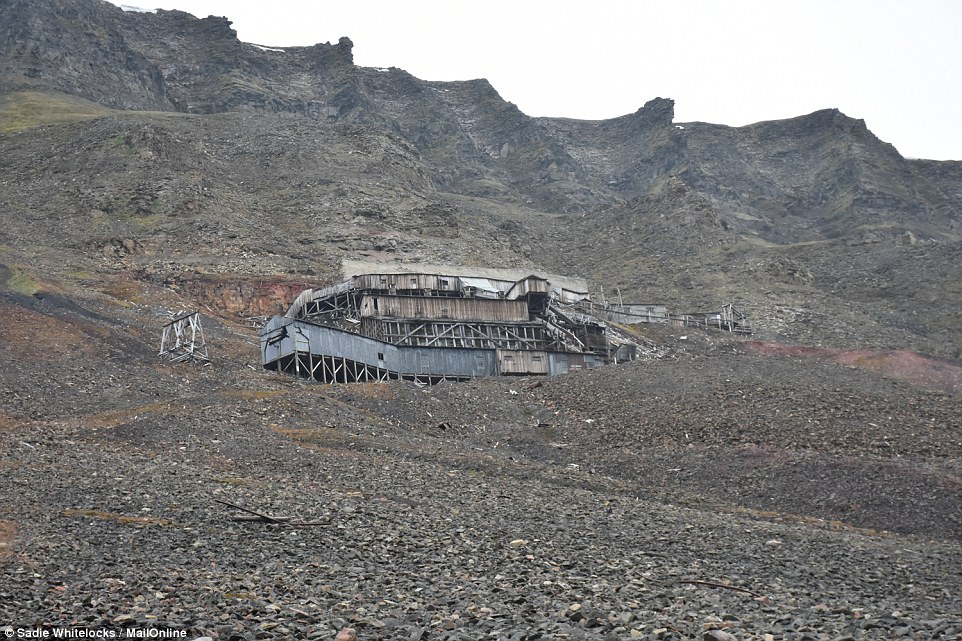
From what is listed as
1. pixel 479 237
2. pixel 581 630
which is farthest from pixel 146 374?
pixel 479 237

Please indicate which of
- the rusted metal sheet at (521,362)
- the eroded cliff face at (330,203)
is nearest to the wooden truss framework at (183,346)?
the eroded cliff face at (330,203)

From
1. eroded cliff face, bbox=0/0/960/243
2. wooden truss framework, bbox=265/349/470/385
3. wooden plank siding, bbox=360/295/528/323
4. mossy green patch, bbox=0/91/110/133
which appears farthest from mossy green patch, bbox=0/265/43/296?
eroded cliff face, bbox=0/0/960/243

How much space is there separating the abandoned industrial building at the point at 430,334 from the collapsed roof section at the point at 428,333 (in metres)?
0.07

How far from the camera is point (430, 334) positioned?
67.1 meters

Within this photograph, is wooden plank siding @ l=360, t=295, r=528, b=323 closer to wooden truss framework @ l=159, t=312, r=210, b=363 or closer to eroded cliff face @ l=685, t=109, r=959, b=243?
wooden truss framework @ l=159, t=312, r=210, b=363

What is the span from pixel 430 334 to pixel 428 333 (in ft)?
0.64

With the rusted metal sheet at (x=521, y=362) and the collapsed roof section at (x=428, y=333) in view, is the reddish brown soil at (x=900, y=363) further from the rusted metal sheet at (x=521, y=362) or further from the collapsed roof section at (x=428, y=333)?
the rusted metal sheet at (x=521, y=362)

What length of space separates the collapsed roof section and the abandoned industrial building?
2.6 inches

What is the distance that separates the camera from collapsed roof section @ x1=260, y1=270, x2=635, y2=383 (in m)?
58.9

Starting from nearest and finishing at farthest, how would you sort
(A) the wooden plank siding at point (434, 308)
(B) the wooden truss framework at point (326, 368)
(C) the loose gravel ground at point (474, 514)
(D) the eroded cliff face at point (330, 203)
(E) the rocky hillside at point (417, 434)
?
(C) the loose gravel ground at point (474, 514) < (E) the rocky hillside at point (417, 434) < (B) the wooden truss framework at point (326, 368) < (A) the wooden plank siding at point (434, 308) < (D) the eroded cliff face at point (330, 203)

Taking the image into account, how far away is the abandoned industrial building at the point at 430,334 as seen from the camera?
58875 millimetres

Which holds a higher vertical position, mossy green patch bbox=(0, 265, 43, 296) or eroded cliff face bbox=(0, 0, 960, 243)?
eroded cliff face bbox=(0, 0, 960, 243)

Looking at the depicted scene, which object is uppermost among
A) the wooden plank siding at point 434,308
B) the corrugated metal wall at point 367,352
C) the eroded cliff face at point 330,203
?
the eroded cliff face at point 330,203

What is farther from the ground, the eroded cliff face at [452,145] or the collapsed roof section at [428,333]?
the eroded cliff face at [452,145]
